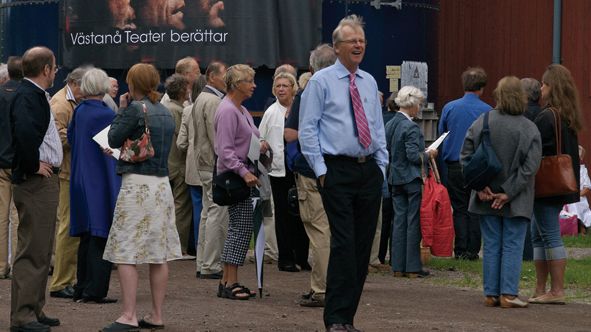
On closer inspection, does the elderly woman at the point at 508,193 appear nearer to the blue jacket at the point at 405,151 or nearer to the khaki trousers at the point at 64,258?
the blue jacket at the point at 405,151

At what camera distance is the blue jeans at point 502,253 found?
10430 millimetres

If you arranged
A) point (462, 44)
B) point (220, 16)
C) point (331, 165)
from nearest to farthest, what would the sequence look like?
point (331, 165), point (220, 16), point (462, 44)

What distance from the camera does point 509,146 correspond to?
10398 millimetres

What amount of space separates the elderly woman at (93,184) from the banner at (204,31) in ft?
26.1

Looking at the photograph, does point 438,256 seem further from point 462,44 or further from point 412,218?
point 462,44

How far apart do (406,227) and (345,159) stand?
4.17 m

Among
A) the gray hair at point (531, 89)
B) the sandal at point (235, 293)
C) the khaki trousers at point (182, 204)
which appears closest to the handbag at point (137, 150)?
the sandal at point (235, 293)

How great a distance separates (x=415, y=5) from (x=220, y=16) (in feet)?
10.6

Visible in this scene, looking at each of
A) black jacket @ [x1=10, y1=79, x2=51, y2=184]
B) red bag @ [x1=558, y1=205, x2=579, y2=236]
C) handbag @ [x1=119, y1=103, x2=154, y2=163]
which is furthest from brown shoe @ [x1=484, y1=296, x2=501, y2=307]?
red bag @ [x1=558, y1=205, x2=579, y2=236]

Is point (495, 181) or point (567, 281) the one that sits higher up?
point (495, 181)

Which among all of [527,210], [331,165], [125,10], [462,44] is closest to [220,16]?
[125,10]

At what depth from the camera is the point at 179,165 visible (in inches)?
554

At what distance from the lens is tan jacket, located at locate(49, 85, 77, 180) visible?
1153 centimetres

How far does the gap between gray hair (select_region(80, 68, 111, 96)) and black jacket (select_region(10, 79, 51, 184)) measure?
1.48 meters
